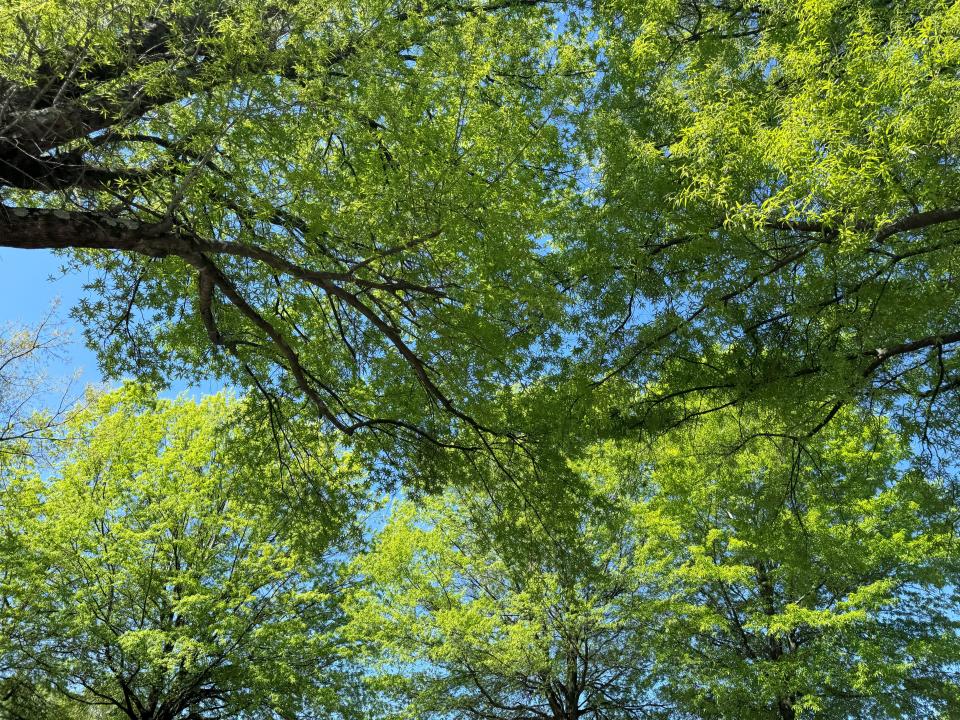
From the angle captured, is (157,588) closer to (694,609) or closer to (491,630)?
(491,630)

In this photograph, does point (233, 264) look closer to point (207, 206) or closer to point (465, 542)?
point (207, 206)

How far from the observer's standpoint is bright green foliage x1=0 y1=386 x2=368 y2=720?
37.8ft

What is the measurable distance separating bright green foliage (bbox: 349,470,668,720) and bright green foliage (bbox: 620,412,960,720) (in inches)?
34.5

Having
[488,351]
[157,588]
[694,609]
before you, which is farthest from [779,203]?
[157,588]

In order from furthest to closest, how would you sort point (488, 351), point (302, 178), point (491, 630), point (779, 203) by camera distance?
point (491, 630) < point (488, 351) < point (302, 178) < point (779, 203)

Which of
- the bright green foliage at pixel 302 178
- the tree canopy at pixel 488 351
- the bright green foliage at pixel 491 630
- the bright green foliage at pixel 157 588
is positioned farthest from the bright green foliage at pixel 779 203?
the bright green foliage at pixel 491 630

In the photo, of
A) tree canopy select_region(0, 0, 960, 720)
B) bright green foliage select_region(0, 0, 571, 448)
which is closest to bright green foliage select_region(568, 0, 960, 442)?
tree canopy select_region(0, 0, 960, 720)

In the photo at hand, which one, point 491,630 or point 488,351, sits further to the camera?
point 491,630

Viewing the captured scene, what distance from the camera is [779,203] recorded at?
4613mm

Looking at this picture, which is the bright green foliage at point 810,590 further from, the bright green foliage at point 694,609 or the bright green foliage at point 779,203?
the bright green foliage at point 779,203

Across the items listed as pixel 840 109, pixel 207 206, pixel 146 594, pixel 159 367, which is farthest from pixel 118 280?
pixel 840 109

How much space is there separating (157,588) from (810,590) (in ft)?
37.9

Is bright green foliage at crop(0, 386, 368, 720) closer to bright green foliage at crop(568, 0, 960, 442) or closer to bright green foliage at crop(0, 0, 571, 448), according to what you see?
bright green foliage at crop(0, 0, 571, 448)

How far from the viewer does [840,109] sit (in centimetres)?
439
